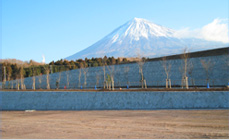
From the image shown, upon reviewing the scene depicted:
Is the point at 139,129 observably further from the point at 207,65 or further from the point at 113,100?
the point at 207,65

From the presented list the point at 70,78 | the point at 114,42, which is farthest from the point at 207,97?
the point at 114,42

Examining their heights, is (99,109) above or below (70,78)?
below

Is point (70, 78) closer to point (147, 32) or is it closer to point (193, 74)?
point (193, 74)

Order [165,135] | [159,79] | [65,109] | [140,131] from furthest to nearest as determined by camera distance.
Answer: [159,79] → [65,109] → [140,131] → [165,135]

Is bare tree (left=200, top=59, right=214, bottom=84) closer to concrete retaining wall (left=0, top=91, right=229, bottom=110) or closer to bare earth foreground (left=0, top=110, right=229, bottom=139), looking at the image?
concrete retaining wall (left=0, top=91, right=229, bottom=110)

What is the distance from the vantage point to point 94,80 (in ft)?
129

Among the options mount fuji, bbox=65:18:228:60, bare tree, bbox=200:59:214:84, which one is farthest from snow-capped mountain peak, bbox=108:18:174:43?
bare tree, bbox=200:59:214:84

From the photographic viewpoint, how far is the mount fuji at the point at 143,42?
260 ft

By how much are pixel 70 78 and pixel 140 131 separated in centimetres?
3264

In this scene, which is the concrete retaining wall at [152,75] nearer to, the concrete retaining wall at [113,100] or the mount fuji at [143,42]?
the concrete retaining wall at [113,100]

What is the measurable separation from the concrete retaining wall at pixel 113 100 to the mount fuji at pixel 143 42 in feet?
170

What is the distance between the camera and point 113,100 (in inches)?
768

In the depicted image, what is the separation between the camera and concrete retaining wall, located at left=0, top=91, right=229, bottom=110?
56.9 ft

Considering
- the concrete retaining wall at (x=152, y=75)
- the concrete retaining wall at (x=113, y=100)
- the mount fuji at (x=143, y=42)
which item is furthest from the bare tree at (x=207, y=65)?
the mount fuji at (x=143, y=42)
